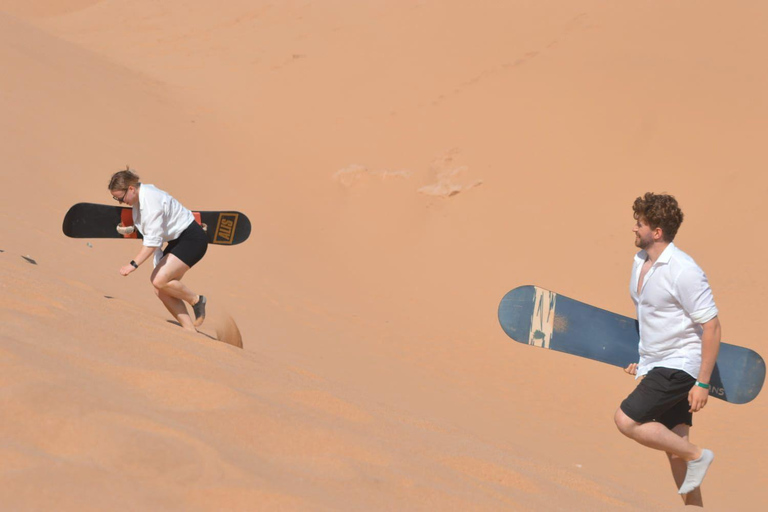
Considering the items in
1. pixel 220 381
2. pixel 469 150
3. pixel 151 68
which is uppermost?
pixel 151 68

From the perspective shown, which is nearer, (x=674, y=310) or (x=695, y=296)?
(x=695, y=296)

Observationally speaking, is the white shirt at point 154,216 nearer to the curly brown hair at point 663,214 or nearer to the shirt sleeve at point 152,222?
the shirt sleeve at point 152,222

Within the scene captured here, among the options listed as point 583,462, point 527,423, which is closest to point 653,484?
point 583,462

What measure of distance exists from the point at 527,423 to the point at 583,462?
904 millimetres

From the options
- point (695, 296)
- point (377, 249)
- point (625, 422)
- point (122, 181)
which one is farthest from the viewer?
point (377, 249)

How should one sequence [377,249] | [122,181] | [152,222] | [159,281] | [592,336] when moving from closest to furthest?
[592,336]
[122,181]
[152,222]
[159,281]
[377,249]

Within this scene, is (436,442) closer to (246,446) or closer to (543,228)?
(246,446)

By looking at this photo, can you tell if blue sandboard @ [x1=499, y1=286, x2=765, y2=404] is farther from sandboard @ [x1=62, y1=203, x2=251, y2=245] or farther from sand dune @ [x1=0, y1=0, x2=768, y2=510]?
sandboard @ [x1=62, y1=203, x2=251, y2=245]

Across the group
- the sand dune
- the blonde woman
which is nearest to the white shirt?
the blonde woman

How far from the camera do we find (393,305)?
417 inches

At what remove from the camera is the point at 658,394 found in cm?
404

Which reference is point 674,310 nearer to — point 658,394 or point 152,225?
point 658,394

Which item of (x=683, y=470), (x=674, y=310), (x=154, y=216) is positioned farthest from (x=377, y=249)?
(x=674, y=310)

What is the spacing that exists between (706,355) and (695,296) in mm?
296
